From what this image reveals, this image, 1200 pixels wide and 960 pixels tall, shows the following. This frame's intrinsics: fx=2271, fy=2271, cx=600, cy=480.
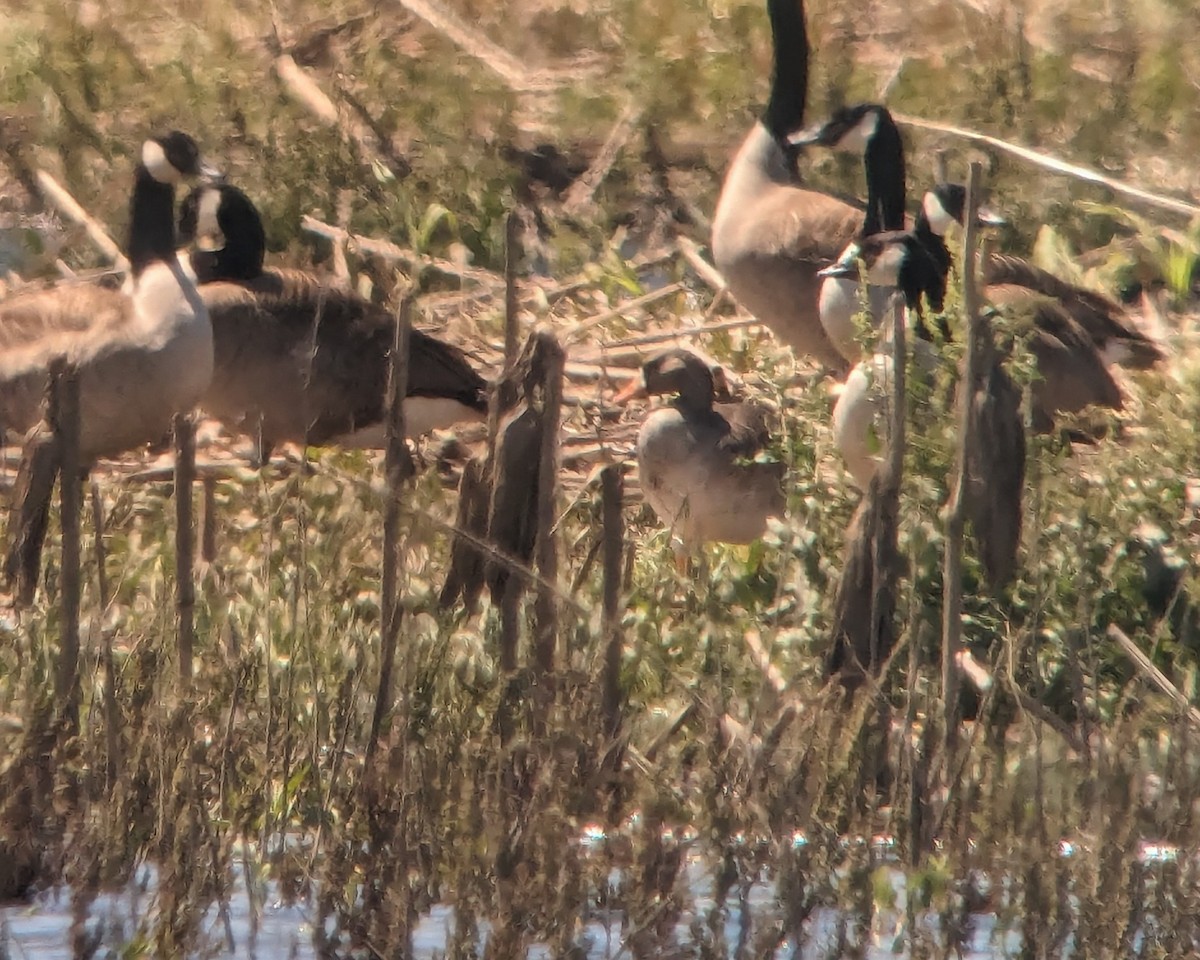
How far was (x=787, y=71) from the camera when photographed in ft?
33.8

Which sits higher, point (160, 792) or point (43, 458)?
point (43, 458)

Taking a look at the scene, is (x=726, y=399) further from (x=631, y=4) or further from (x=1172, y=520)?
(x=631, y=4)

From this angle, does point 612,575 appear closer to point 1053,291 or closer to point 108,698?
point 108,698

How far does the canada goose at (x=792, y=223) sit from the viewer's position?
358 inches

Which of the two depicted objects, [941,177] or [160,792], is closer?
[160,792]

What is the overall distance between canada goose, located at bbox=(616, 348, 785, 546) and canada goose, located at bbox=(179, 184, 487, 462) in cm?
138

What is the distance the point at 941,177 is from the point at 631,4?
24.0 ft

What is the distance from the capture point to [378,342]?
962 cm

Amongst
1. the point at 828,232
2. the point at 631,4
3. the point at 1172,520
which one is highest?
the point at 631,4

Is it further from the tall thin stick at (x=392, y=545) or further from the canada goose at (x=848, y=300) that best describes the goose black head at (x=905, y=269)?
the tall thin stick at (x=392, y=545)

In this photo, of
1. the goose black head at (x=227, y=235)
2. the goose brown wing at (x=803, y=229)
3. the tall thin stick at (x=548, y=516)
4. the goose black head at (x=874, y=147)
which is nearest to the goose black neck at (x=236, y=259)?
the goose black head at (x=227, y=235)

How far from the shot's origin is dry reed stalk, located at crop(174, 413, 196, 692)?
16.0ft

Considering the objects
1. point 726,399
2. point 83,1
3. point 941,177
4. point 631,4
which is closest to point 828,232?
point 726,399

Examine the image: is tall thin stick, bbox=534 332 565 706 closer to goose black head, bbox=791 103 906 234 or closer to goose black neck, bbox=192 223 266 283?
goose black head, bbox=791 103 906 234
